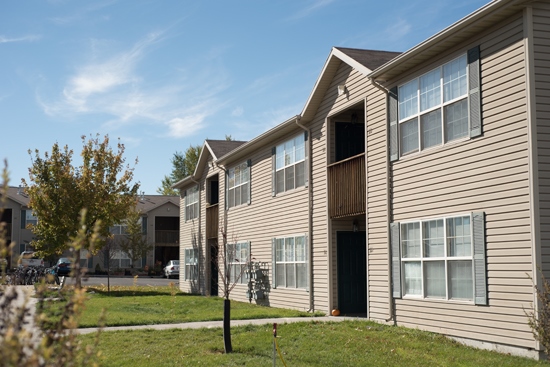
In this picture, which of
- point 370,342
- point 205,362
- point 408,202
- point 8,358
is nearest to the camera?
point 8,358

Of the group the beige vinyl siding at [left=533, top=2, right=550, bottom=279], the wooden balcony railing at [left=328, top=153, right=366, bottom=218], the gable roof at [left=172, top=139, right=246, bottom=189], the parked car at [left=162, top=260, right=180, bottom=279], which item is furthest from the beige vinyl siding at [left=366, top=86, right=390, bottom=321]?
the parked car at [left=162, top=260, right=180, bottom=279]

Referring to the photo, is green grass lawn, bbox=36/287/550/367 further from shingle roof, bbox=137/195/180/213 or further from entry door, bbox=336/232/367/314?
shingle roof, bbox=137/195/180/213

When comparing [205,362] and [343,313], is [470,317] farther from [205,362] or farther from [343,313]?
[343,313]

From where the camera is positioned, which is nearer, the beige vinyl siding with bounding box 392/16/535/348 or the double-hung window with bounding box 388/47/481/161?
the beige vinyl siding with bounding box 392/16/535/348

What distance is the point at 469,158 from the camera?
12891 millimetres

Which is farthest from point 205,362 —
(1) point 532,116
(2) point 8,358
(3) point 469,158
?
(2) point 8,358

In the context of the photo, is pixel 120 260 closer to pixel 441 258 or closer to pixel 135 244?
pixel 135 244

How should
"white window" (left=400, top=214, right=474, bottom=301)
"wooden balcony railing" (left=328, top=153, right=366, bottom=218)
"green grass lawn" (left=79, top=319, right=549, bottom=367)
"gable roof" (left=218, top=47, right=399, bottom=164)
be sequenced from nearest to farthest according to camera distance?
"green grass lawn" (left=79, top=319, right=549, bottom=367)
"white window" (left=400, top=214, right=474, bottom=301)
"wooden balcony railing" (left=328, top=153, right=366, bottom=218)
"gable roof" (left=218, top=47, right=399, bottom=164)

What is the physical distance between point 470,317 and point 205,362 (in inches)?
192

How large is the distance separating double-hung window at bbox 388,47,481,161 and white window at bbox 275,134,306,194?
583 centimetres

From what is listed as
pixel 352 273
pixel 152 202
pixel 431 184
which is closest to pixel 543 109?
pixel 431 184

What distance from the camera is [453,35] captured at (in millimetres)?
12969

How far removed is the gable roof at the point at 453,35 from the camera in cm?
1179

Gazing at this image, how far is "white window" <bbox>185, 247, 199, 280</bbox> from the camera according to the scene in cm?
3366
